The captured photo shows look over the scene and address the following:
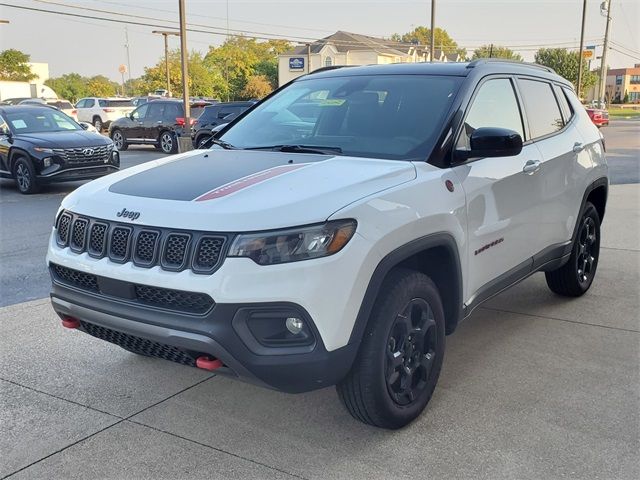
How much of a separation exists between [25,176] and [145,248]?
1017cm

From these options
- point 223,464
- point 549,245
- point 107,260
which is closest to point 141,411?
point 223,464

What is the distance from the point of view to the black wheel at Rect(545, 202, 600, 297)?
5312 mm

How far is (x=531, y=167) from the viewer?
4238 millimetres

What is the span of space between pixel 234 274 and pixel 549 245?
280cm

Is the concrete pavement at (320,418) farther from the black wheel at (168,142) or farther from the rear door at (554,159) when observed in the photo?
the black wheel at (168,142)

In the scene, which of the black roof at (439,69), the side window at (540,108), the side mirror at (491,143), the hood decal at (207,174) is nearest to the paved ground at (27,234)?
the hood decal at (207,174)

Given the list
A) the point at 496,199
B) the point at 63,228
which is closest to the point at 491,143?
the point at 496,199

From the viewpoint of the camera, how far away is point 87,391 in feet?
12.6

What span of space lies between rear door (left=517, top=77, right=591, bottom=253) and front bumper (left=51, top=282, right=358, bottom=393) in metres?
2.28

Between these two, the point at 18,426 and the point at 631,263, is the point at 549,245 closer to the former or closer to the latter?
the point at 631,263

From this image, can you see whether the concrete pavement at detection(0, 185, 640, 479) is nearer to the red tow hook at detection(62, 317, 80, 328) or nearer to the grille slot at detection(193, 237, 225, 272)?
the red tow hook at detection(62, 317, 80, 328)

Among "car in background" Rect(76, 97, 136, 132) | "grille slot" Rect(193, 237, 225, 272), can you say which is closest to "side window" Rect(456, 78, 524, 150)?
"grille slot" Rect(193, 237, 225, 272)

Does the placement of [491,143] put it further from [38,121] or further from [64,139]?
[38,121]

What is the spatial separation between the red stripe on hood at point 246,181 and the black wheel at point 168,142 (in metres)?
18.4
